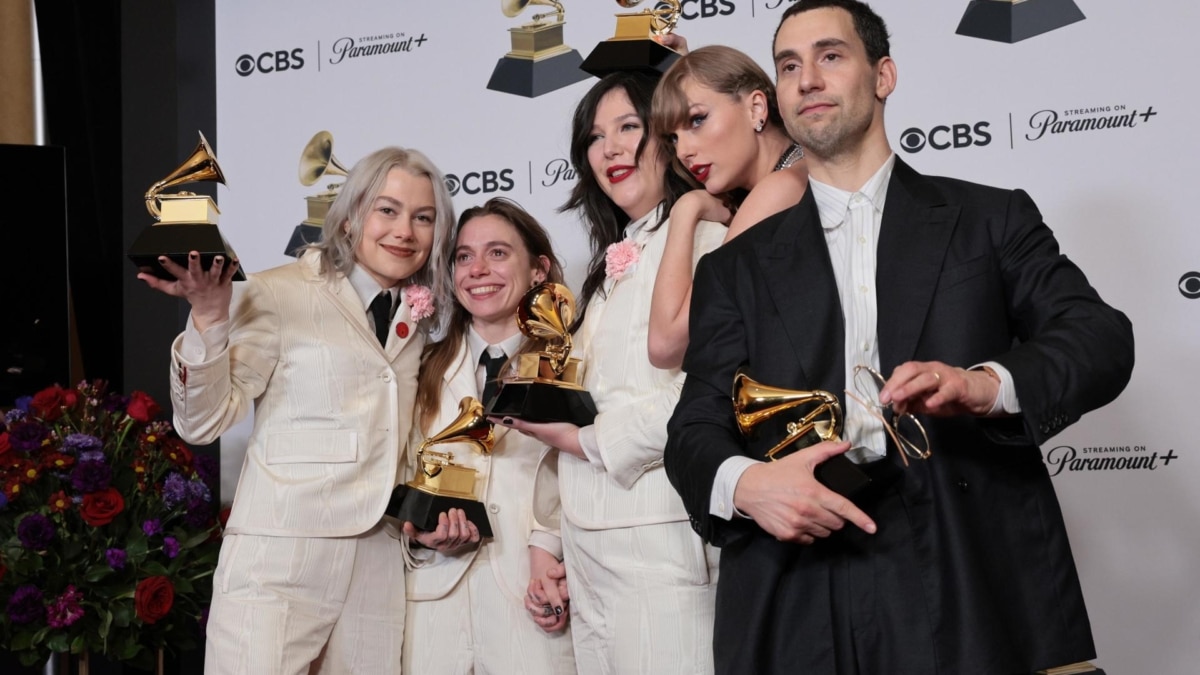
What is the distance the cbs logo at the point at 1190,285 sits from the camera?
377 cm

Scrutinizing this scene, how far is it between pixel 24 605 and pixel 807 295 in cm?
266

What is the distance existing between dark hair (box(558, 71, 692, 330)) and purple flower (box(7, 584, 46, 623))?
6.02 ft

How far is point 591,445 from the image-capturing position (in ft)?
9.57

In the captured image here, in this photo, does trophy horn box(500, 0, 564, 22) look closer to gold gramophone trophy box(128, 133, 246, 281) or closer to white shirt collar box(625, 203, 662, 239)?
white shirt collar box(625, 203, 662, 239)

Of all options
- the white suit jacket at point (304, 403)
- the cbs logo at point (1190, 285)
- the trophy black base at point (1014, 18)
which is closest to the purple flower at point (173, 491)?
the white suit jacket at point (304, 403)

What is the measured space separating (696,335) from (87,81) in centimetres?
366

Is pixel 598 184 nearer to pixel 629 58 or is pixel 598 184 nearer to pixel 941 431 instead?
pixel 629 58

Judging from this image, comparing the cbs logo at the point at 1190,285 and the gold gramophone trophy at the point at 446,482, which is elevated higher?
the cbs logo at the point at 1190,285

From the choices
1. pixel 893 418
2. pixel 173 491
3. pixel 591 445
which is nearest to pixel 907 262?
pixel 893 418

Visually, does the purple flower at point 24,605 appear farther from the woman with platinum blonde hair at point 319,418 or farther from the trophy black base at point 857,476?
the trophy black base at point 857,476

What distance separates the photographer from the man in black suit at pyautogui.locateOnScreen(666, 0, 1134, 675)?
6.36ft

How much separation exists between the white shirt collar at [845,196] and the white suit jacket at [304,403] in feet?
4.67

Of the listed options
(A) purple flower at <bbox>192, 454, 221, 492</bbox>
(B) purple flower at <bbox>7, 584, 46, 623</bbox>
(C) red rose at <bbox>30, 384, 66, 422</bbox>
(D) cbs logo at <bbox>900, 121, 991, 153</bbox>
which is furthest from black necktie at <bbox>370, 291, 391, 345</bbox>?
(D) cbs logo at <bbox>900, 121, 991, 153</bbox>

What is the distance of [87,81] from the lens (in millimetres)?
4980
